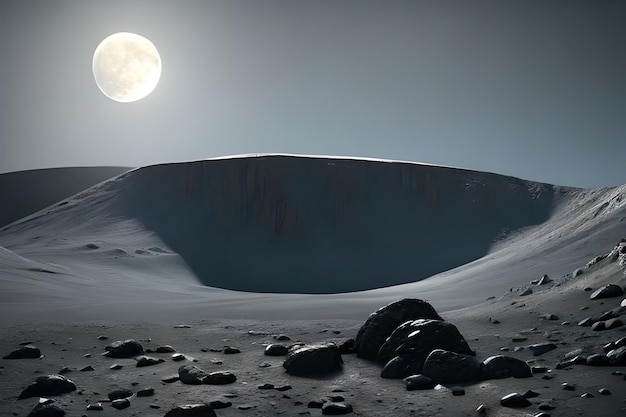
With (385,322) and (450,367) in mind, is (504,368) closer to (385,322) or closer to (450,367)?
(450,367)

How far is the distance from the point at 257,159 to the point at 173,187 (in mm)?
5867

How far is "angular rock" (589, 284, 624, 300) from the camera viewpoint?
24.6 ft

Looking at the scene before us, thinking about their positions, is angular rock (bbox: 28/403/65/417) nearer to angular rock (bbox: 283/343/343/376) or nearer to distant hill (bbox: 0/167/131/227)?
angular rock (bbox: 283/343/343/376)

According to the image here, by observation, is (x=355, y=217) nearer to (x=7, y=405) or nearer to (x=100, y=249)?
(x=100, y=249)

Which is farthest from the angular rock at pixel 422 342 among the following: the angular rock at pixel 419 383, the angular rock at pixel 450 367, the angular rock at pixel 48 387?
the angular rock at pixel 48 387

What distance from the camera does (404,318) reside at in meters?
7.14

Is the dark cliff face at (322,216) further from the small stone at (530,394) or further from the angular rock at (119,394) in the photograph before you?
the small stone at (530,394)

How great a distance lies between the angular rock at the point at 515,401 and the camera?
459 cm

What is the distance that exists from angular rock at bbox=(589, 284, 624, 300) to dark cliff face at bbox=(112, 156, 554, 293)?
23.0 metres

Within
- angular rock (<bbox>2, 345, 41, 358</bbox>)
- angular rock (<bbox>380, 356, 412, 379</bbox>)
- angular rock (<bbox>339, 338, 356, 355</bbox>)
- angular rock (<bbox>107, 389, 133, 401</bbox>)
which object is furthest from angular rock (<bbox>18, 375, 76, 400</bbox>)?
angular rock (<bbox>339, 338, 356, 355</bbox>)

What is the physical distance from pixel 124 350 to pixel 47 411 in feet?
7.92

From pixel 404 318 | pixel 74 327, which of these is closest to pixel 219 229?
pixel 74 327

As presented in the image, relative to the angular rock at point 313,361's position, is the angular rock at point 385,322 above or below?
above

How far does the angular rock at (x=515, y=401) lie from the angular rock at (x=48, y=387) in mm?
4052
